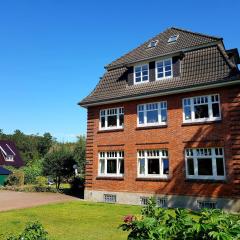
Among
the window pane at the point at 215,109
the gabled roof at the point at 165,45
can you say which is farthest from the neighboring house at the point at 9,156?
the window pane at the point at 215,109

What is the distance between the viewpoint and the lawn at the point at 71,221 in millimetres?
11473

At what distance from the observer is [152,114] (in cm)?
2144

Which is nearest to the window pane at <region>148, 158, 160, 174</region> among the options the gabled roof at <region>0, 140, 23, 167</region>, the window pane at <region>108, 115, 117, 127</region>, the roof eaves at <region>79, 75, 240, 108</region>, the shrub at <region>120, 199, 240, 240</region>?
the window pane at <region>108, 115, 117, 127</region>

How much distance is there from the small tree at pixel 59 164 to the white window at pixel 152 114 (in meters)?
12.6

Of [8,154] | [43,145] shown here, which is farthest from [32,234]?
[43,145]

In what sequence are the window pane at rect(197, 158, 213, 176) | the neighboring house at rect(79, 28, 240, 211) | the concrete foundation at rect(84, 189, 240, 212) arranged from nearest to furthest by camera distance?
the concrete foundation at rect(84, 189, 240, 212) → the neighboring house at rect(79, 28, 240, 211) → the window pane at rect(197, 158, 213, 176)

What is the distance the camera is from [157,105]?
21.2 m

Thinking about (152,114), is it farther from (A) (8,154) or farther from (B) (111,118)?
(A) (8,154)

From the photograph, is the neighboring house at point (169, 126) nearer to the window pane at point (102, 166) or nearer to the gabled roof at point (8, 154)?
the window pane at point (102, 166)

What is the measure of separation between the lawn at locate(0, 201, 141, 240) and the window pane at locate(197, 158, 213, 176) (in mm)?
5119

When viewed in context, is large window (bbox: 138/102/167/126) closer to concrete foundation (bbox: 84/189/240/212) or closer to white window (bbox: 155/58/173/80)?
white window (bbox: 155/58/173/80)

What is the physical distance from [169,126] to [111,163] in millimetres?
5706

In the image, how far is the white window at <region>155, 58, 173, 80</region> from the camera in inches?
845

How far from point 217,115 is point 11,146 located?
174 ft
